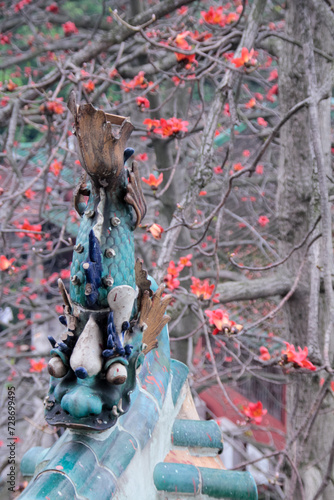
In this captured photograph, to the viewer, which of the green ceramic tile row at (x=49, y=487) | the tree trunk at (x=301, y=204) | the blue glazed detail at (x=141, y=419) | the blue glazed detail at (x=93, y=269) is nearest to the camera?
the green ceramic tile row at (x=49, y=487)

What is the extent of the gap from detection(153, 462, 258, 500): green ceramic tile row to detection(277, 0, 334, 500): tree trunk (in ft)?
5.02

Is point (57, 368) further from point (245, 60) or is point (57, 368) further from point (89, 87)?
point (89, 87)

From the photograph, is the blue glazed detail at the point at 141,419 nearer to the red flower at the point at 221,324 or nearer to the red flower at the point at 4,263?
the red flower at the point at 221,324

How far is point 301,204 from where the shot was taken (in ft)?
9.43

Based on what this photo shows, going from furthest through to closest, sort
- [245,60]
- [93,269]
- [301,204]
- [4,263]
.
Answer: [301,204]
[4,263]
[245,60]
[93,269]

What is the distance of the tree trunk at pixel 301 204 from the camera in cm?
265

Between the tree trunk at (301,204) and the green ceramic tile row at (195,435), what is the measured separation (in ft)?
4.26

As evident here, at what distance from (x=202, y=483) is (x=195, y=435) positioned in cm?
27

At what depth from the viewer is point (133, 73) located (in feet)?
11.4

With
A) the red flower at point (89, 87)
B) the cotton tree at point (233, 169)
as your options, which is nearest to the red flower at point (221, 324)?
the cotton tree at point (233, 169)

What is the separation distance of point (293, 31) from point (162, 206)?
5.43ft

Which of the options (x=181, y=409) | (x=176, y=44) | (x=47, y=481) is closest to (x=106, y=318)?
(x=47, y=481)

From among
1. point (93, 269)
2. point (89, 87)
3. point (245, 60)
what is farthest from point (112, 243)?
point (89, 87)

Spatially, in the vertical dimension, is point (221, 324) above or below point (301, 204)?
below
